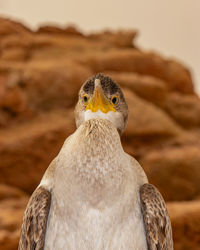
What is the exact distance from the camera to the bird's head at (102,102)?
8.58 feet

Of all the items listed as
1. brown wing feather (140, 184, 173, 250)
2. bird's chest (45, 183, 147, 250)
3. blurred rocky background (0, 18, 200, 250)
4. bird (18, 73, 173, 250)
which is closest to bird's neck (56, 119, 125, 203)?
bird (18, 73, 173, 250)

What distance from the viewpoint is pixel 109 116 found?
2689 mm

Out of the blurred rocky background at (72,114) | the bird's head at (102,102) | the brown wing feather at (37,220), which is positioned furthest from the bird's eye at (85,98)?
Result: the blurred rocky background at (72,114)

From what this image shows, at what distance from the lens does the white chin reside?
266cm

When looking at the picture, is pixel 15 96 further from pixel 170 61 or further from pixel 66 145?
pixel 66 145

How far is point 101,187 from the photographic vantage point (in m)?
2.38

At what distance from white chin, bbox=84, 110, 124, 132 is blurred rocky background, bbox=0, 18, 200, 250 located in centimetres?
474

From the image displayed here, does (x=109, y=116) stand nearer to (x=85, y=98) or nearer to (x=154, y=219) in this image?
(x=85, y=98)

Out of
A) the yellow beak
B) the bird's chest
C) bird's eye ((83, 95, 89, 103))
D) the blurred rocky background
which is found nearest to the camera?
the bird's chest

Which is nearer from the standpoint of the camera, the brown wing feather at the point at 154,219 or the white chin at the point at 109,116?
the brown wing feather at the point at 154,219

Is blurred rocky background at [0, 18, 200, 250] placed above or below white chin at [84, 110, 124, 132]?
above

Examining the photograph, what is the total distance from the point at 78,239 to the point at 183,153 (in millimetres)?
7661

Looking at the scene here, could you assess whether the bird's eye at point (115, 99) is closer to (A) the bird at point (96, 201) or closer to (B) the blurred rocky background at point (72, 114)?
(A) the bird at point (96, 201)

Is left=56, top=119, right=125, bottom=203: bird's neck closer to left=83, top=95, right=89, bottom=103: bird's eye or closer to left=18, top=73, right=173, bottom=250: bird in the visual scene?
left=18, top=73, right=173, bottom=250: bird
